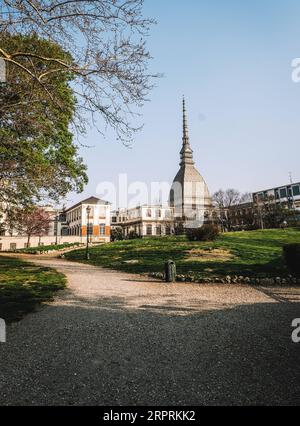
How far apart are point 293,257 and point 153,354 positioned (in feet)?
31.3

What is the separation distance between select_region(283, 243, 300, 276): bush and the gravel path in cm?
403

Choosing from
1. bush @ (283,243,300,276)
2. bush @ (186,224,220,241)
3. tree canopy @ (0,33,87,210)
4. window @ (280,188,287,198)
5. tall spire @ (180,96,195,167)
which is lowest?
bush @ (283,243,300,276)

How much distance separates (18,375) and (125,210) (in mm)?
93344

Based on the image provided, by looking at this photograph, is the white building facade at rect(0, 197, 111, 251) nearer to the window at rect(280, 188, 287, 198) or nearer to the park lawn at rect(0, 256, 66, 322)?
the park lawn at rect(0, 256, 66, 322)

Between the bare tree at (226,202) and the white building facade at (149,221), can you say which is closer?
the bare tree at (226,202)

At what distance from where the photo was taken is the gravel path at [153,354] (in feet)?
10.6

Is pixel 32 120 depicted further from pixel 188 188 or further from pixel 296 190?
pixel 188 188

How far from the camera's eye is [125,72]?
632 cm

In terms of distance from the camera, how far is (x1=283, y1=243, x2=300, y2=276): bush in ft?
37.8

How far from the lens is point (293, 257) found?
11711mm

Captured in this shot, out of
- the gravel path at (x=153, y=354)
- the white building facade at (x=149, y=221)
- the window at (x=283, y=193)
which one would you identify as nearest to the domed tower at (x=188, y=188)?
the white building facade at (x=149, y=221)

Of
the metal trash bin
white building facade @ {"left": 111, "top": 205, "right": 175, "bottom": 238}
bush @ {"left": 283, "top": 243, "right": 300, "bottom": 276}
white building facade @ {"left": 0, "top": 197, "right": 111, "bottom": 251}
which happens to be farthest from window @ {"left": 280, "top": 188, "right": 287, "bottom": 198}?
the metal trash bin

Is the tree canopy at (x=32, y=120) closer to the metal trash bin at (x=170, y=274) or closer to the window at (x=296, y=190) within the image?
the metal trash bin at (x=170, y=274)

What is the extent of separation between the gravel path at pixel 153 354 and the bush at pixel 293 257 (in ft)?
13.2
